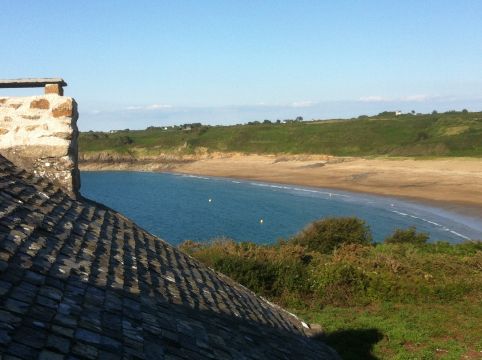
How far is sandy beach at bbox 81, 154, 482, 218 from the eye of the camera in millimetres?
57594

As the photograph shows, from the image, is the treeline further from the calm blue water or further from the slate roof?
the calm blue water

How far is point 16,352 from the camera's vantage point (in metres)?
2.73

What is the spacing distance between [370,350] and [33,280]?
10.5 m

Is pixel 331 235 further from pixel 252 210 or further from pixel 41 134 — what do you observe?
pixel 252 210

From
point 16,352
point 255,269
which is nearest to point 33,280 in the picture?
point 16,352

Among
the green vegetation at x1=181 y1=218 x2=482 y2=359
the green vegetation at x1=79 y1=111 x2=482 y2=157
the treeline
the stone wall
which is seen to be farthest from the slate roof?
the green vegetation at x1=79 y1=111 x2=482 y2=157

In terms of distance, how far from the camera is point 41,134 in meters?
7.07

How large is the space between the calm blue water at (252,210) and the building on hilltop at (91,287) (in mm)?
31469

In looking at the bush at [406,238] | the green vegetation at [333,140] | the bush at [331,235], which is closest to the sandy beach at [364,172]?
the green vegetation at [333,140]

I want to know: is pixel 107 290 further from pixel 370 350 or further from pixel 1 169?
pixel 370 350

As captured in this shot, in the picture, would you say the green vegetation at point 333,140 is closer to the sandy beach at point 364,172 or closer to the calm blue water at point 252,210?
the sandy beach at point 364,172

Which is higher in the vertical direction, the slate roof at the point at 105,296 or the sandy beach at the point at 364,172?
the slate roof at the point at 105,296

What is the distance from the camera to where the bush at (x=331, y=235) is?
A: 26.8 metres

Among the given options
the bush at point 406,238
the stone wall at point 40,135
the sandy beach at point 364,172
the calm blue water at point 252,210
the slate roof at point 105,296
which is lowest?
the calm blue water at point 252,210
